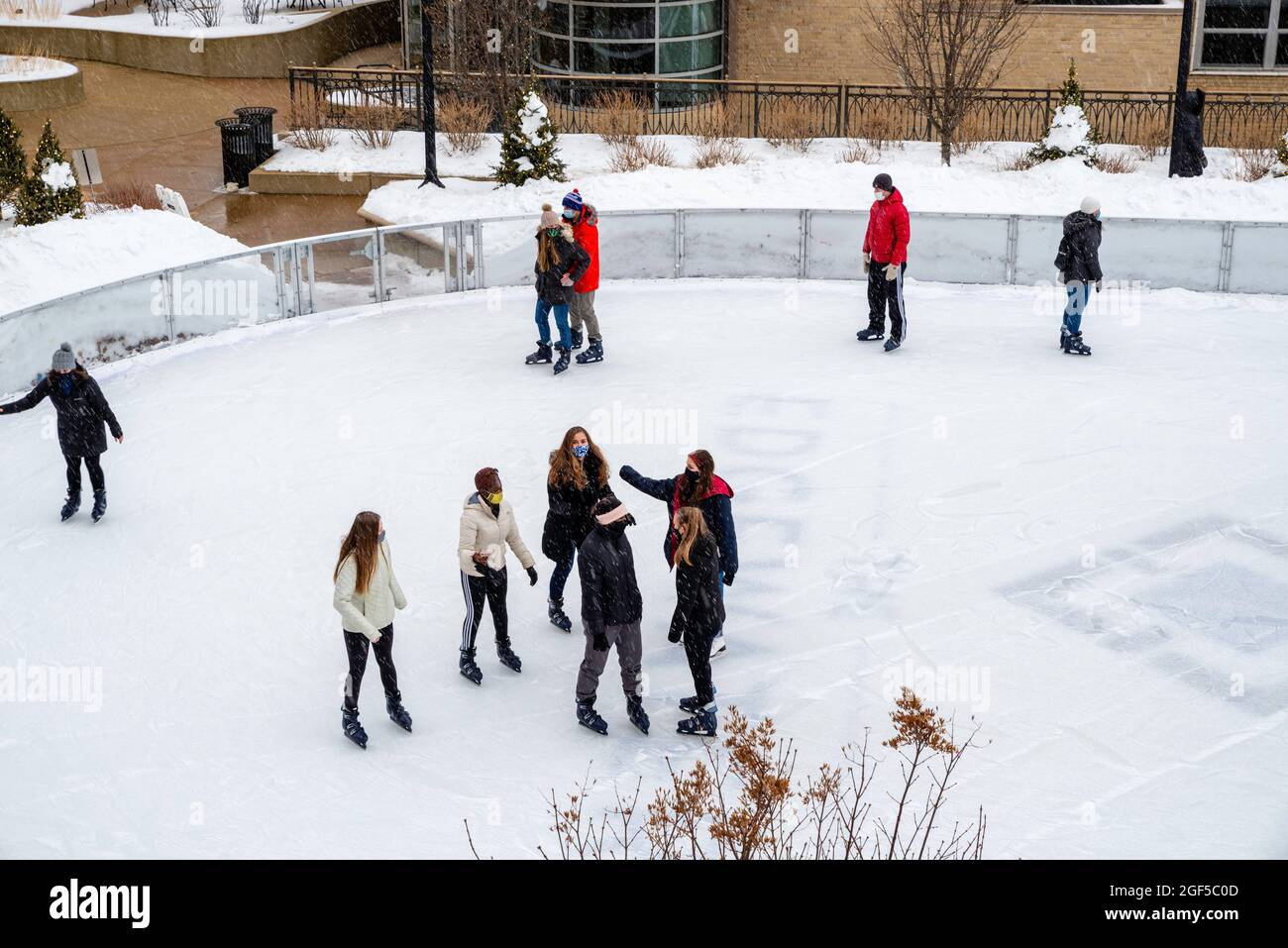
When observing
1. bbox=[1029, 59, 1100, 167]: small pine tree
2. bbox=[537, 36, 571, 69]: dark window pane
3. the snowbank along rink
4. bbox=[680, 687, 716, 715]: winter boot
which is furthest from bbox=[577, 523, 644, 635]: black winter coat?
bbox=[537, 36, 571, 69]: dark window pane

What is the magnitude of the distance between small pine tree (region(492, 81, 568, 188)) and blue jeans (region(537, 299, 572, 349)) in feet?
23.4

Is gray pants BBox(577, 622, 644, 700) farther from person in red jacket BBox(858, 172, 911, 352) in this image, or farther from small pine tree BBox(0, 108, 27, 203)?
small pine tree BBox(0, 108, 27, 203)

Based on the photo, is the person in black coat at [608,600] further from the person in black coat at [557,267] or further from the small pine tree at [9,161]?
the small pine tree at [9,161]

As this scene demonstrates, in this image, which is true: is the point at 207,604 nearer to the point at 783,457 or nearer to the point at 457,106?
the point at 783,457

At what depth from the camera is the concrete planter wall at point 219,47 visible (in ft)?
104

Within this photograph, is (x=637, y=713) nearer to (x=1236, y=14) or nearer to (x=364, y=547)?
(x=364, y=547)

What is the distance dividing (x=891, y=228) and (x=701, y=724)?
275 inches

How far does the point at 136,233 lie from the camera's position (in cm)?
1672

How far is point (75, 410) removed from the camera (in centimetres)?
1090

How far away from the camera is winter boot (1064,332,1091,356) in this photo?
14727mm

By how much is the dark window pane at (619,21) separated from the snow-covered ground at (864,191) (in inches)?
168

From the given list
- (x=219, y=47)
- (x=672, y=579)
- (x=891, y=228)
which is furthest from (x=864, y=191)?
(x=219, y=47)

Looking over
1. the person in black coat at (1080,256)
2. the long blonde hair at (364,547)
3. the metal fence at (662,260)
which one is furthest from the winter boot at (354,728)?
the person in black coat at (1080,256)
